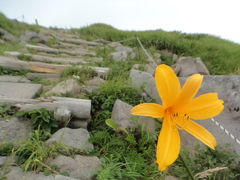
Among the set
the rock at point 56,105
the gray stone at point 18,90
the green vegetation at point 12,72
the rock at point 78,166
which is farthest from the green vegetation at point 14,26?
the rock at point 78,166

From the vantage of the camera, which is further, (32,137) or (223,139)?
(223,139)

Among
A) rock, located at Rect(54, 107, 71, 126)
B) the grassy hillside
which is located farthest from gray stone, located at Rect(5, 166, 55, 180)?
the grassy hillside

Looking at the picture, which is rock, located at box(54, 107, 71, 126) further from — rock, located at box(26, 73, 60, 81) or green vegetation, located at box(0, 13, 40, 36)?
green vegetation, located at box(0, 13, 40, 36)

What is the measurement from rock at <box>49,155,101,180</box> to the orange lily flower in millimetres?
833

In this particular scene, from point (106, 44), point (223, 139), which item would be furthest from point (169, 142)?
point (106, 44)

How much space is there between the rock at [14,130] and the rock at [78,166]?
0.39m

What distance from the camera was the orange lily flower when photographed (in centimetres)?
58

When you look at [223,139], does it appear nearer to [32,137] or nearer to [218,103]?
[218,103]

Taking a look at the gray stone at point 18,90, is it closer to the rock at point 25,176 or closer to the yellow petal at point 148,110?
the rock at point 25,176

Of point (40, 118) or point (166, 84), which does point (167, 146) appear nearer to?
point (166, 84)

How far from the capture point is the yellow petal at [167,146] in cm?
52

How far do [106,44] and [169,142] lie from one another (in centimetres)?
701

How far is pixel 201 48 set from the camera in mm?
5941

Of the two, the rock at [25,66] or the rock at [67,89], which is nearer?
the rock at [67,89]
